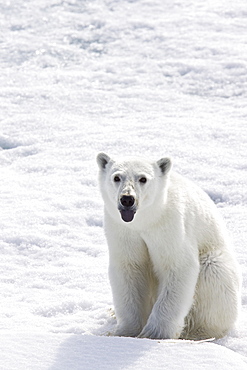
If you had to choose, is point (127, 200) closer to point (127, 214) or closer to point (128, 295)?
point (127, 214)

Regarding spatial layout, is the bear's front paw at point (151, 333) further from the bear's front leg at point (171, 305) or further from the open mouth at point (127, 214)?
the open mouth at point (127, 214)

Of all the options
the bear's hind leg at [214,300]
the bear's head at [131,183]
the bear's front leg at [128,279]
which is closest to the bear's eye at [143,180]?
the bear's head at [131,183]

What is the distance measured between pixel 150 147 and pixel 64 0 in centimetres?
881

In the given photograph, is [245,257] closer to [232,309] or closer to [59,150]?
[232,309]

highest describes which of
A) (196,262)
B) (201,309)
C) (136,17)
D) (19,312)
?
(136,17)

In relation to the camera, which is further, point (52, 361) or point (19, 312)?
point (19, 312)

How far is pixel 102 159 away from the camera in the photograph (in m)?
5.17

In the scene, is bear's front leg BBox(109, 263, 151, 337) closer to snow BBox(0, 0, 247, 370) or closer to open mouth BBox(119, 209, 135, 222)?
snow BBox(0, 0, 247, 370)

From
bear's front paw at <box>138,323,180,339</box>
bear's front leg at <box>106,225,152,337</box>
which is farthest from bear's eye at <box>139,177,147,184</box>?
bear's front paw at <box>138,323,180,339</box>

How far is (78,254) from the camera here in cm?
727

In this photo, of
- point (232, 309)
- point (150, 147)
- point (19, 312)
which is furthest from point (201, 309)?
point (150, 147)

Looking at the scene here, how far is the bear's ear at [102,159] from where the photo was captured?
16.9ft

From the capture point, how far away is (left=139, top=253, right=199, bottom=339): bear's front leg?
4840 millimetres

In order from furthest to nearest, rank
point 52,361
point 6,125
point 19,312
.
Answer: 1. point 6,125
2. point 19,312
3. point 52,361
